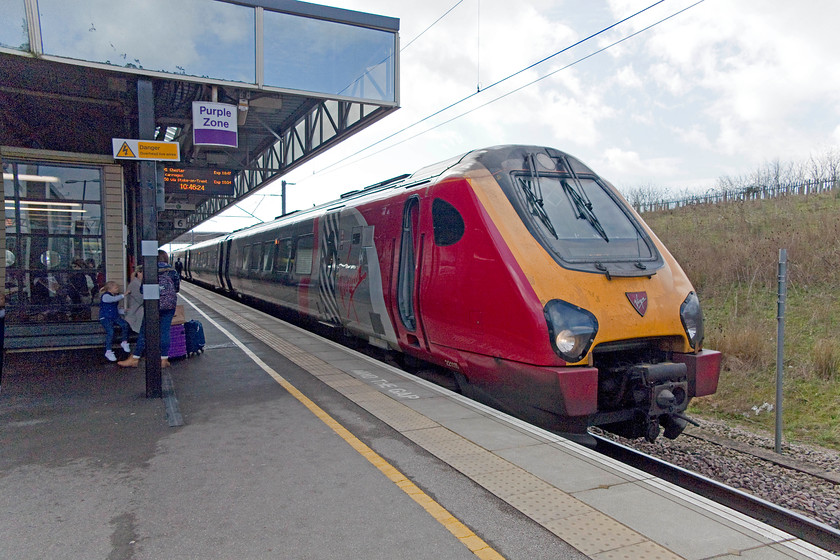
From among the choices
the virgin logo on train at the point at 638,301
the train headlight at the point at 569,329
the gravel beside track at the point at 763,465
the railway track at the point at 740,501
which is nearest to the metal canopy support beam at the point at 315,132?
the train headlight at the point at 569,329

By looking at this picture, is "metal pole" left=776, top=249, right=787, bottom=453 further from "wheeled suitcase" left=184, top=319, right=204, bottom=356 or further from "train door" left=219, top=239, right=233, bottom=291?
"train door" left=219, top=239, right=233, bottom=291

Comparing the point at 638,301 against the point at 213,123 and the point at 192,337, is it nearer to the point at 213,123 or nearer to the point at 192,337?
the point at 213,123

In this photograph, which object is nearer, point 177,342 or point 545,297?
point 545,297

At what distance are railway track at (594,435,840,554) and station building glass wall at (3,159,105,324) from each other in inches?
336

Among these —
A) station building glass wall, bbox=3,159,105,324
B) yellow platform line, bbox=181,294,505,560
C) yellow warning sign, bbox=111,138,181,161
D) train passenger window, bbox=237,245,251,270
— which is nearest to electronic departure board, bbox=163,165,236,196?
station building glass wall, bbox=3,159,105,324

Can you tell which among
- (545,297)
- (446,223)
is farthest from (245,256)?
(545,297)

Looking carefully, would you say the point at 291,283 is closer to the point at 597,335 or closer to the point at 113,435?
the point at 113,435

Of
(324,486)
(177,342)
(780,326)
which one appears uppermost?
(780,326)

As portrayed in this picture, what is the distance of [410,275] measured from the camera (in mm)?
7449

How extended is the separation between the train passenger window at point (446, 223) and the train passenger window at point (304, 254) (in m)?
5.51

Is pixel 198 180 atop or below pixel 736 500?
atop

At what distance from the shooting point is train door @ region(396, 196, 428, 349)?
7.21 metres

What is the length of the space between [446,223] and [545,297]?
170 cm

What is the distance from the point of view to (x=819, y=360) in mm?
9148
